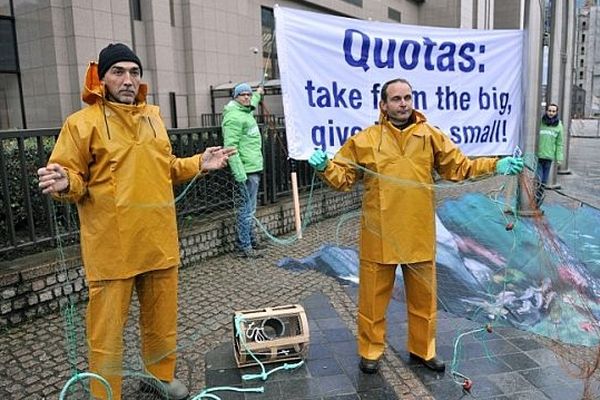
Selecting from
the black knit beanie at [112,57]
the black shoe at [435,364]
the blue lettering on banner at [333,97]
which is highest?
the black knit beanie at [112,57]

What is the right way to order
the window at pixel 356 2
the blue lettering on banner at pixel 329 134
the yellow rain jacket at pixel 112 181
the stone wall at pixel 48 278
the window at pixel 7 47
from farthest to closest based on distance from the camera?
the window at pixel 356 2 → the window at pixel 7 47 → the stone wall at pixel 48 278 → the blue lettering on banner at pixel 329 134 → the yellow rain jacket at pixel 112 181

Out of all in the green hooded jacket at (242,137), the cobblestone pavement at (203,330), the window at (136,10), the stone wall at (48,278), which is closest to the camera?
the cobblestone pavement at (203,330)

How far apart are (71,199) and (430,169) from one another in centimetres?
213

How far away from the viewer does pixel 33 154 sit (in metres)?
4.89

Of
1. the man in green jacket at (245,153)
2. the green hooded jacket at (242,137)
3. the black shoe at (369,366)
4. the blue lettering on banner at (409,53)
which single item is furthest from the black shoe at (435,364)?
the green hooded jacket at (242,137)

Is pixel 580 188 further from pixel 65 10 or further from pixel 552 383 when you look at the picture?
pixel 65 10

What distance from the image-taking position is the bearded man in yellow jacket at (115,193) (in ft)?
8.41

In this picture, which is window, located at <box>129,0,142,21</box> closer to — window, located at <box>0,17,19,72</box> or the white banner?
window, located at <box>0,17,19,72</box>

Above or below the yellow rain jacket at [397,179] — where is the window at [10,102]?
above

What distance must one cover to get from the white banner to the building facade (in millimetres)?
4718

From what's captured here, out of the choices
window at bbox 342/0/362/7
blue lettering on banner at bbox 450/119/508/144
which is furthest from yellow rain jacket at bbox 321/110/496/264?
window at bbox 342/0/362/7

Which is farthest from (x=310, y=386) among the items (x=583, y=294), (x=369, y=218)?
(x=583, y=294)

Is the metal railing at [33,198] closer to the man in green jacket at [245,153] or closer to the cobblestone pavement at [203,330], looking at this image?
the man in green jacket at [245,153]

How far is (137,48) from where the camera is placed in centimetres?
1144
